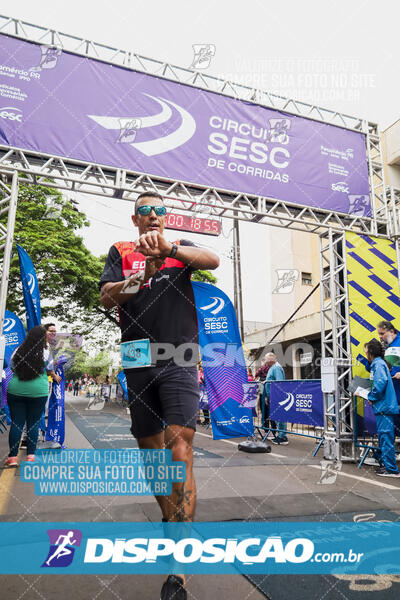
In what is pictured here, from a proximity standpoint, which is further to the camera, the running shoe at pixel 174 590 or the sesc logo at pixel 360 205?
the sesc logo at pixel 360 205

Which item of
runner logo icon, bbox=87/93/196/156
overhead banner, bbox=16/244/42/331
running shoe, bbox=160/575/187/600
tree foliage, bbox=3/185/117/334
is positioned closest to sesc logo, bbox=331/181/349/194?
runner logo icon, bbox=87/93/196/156

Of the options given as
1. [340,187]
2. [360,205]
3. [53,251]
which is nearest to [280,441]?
[360,205]

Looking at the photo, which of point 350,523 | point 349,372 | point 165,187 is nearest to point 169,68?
point 165,187

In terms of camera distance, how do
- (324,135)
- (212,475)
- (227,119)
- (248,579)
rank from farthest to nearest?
(324,135), (227,119), (212,475), (248,579)

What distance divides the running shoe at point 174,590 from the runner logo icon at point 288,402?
6.37 m

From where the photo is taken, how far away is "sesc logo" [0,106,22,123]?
5.82 metres

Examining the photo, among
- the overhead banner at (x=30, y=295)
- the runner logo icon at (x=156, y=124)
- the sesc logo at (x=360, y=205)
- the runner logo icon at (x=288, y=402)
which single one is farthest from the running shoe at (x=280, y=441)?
the runner logo icon at (x=156, y=124)

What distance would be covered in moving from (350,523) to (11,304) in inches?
677

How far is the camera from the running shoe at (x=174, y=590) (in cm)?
162

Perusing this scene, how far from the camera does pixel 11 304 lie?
17.4 metres

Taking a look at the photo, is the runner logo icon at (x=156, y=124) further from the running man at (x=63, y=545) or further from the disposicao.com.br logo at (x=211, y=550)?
the disposicao.com.br logo at (x=211, y=550)

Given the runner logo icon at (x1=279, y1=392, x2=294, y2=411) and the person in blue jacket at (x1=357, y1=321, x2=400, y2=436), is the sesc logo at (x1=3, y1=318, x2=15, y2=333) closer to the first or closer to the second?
the runner logo icon at (x1=279, y1=392, x2=294, y2=411)

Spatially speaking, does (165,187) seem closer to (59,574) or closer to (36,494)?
(36,494)

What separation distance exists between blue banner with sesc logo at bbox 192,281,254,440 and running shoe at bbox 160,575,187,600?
15.6 ft
